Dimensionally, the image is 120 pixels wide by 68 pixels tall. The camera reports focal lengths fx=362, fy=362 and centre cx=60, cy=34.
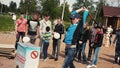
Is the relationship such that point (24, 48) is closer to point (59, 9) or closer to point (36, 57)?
point (36, 57)

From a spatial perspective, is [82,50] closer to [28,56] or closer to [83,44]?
[83,44]

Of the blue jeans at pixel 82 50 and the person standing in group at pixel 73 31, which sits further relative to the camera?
the blue jeans at pixel 82 50

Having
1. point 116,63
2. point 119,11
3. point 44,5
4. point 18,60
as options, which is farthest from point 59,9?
point 18,60

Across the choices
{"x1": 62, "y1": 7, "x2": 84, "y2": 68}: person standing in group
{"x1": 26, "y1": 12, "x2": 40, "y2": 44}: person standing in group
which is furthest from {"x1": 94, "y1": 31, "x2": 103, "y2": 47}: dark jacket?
{"x1": 62, "y1": 7, "x2": 84, "y2": 68}: person standing in group

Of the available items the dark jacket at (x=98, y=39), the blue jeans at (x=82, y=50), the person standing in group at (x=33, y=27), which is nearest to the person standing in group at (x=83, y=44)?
the blue jeans at (x=82, y=50)

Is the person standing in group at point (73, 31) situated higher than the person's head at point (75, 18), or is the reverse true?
the person's head at point (75, 18)

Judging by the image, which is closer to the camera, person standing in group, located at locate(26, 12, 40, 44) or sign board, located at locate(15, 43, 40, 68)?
sign board, located at locate(15, 43, 40, 68)

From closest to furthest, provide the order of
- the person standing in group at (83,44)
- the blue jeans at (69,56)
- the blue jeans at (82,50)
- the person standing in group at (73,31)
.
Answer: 1. the person standing in group at (73,31)
2. the blue jeans at (69,56)
3. the person standing in group at (83,44)
4. the blue jeans at (82,50)

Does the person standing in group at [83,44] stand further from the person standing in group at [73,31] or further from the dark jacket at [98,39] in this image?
the person standing in group at [73,31]

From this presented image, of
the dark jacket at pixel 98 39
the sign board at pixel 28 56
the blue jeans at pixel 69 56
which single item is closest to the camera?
the sign board at pixel 28 56

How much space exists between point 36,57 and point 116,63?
7.99 meters

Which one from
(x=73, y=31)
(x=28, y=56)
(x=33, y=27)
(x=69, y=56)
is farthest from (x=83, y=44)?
(x=28, y=56)

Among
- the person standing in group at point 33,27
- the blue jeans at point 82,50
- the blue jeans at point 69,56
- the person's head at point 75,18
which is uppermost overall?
the person's head at point 75,18

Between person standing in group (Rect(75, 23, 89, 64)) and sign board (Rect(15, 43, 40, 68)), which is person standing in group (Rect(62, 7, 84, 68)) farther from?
person standing in group (Rect(75, 23, 89, 64))
